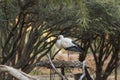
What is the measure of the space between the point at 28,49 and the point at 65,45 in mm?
3217

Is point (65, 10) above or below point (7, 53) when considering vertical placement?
above

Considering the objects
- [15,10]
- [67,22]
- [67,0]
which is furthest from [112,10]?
A: [67,0]

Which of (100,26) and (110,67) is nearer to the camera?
(100,26)

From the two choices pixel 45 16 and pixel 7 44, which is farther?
pixel 7 44

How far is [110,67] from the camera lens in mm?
14430

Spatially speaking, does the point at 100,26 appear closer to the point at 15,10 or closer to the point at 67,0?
the point at 15,10

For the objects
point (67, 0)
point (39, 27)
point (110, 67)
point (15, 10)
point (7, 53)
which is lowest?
point (110, 67)

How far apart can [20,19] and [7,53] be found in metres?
1.61

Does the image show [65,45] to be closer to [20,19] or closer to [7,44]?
[20,19]

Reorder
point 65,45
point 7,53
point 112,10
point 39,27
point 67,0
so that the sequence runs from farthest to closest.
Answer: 1. point 7,53
2. point 39,27
3. point 112,10
4. point 65,45
5. point 67,0

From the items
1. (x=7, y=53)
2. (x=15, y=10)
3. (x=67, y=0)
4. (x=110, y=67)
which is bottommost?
(x=110, y=67)

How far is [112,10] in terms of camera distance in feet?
29.5

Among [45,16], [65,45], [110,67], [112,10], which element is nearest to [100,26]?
[112,10]

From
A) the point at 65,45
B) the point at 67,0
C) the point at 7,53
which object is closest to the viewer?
the point at 67,0
